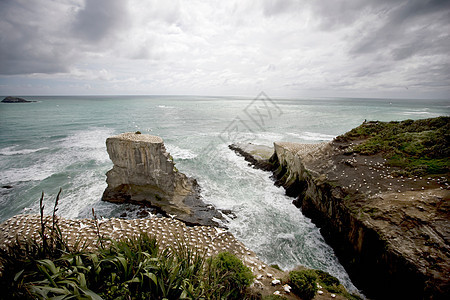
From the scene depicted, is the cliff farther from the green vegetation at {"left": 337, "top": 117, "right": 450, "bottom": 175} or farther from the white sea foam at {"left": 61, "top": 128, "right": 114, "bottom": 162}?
the white sea foam at {"left": 61, "top": 128, "right": 114, "bottom": 162}

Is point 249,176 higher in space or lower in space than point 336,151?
lower

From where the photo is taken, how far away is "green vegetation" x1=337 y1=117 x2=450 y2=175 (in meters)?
10.2

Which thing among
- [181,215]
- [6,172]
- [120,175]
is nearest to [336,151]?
[181,215]

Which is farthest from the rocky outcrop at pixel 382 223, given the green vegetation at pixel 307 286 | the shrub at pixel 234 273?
the shrub at pixel 234 273

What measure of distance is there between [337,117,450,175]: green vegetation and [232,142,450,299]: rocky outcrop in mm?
845

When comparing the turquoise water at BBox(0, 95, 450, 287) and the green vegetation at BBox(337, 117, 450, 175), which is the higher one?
the green vegetation at BBox(337, 117, 450, 175)

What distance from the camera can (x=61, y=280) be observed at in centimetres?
282

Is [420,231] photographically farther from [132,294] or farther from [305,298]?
[132,294]

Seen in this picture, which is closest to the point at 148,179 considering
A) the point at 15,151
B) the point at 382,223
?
the point at 382,223

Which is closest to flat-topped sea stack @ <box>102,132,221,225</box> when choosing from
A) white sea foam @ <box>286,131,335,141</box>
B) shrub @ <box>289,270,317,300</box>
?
shrub @ <box>289,270,317,300</box>

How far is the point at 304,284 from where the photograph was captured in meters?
6.43

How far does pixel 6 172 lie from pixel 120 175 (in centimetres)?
1459

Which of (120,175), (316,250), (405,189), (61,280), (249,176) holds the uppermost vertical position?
(61,280)

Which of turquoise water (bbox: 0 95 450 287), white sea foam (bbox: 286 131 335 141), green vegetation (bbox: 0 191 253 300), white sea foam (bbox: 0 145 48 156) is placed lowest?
turquoise water (bbox: 0 95 450 287)
